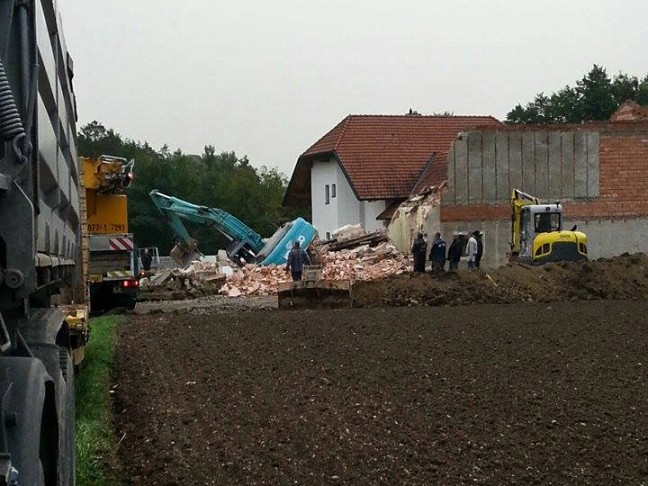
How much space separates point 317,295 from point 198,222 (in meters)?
16.0

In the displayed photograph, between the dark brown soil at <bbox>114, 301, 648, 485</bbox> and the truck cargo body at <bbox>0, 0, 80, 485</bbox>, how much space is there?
2160mm

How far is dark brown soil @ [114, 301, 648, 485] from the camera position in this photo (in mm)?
7473

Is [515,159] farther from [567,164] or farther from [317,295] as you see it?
[317,295]

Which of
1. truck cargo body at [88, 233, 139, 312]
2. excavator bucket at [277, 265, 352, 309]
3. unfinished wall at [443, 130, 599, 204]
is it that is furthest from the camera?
unfinished wall at [443, 130, 599, 204]

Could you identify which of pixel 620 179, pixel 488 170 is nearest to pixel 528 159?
pixel 488 170

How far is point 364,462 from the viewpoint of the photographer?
24.9 feet

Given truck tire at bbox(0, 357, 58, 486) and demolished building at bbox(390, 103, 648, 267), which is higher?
demolished building at bbox(390, 103, 648, 267)

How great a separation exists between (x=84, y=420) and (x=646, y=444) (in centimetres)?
485

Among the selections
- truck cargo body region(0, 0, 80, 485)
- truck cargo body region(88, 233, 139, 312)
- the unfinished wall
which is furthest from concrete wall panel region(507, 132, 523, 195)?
truck cargo body region(0, 0, 80, 485)

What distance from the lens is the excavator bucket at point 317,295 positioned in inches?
949

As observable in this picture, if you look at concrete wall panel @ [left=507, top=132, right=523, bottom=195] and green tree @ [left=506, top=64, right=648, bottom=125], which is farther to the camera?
green tree @ [left=506, top=64, right=648, bottom=125]

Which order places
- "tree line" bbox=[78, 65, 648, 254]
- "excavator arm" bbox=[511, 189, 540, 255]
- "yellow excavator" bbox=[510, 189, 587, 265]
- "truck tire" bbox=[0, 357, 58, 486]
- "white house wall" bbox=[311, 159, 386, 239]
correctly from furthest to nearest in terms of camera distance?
"tree line" bbox=[78, 65, 648, 254] < "white house wall" bbox=[311, 159, 386, 239] < "excavator arm" bbox=[511, 189, 540, 255] < "yellow excavator" bbox=[510, 189, 587, 265] < "truck tire" bbox=[0, 357, 58, 486]

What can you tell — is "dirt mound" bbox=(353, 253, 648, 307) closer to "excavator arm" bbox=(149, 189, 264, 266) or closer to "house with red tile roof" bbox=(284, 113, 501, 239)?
"excavator arm" bbox=(149, 189, 264, 266)

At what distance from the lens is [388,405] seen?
9.84 metres
